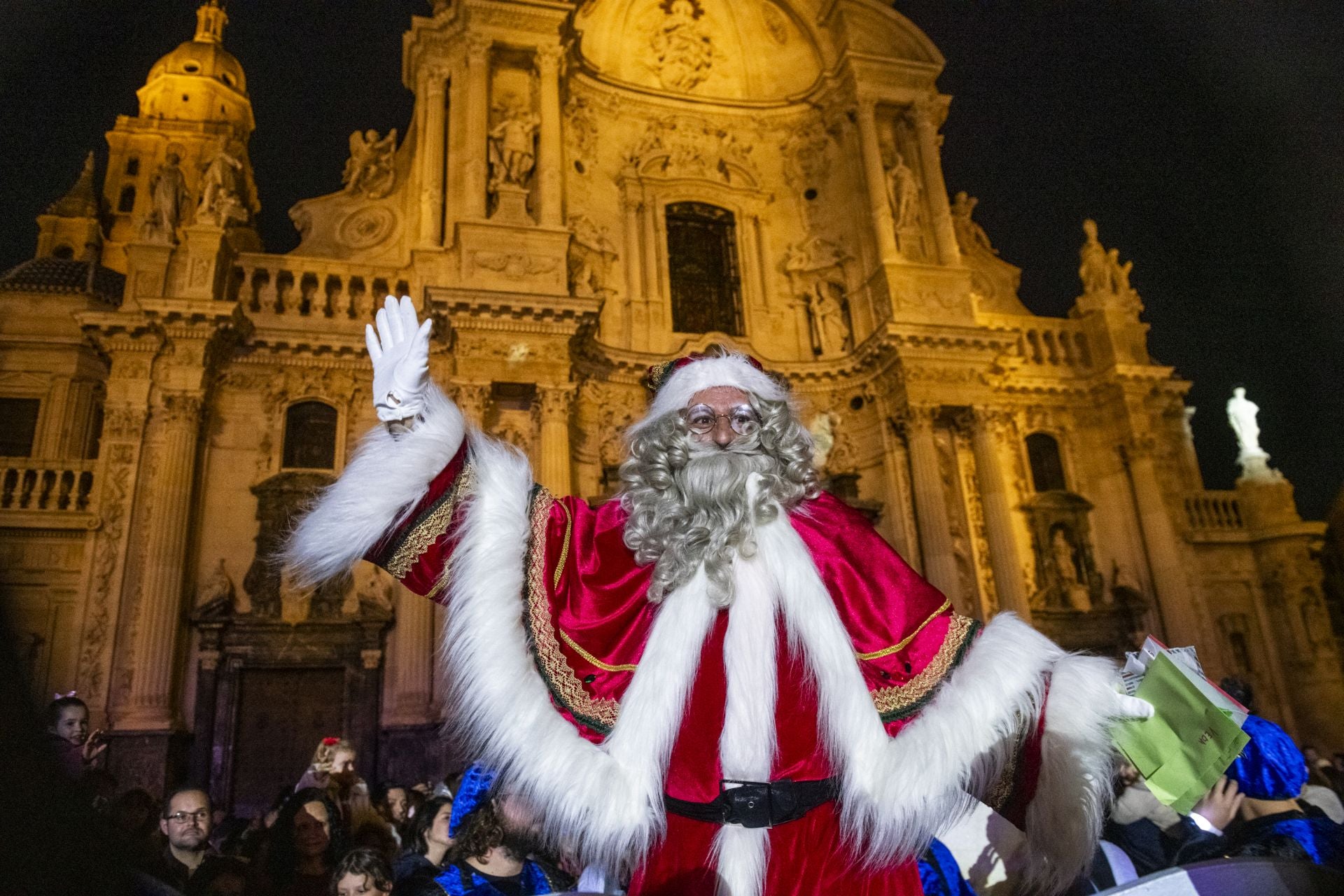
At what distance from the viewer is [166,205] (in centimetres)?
1352

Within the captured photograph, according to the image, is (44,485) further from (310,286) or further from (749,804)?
(749,804)

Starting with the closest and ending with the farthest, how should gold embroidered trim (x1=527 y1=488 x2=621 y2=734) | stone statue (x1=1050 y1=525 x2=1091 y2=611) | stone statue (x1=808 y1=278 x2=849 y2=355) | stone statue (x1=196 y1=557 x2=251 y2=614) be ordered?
gold embroidered trim (x1=527 y1=488 x2=621 y2=734) < stone statue (x1=196 y1=557 x2=251 y2=614) < stone statue (x1=1050 y1=525 x2=1091 y2=611) < stone statue (x1=808 y1=278 x2=849 y2=355)

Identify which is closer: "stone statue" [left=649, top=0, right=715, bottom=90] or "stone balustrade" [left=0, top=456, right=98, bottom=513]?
"stone balustrade" [left=0, top=456, right=98, bottom=513]

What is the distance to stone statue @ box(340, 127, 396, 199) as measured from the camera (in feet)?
50.7

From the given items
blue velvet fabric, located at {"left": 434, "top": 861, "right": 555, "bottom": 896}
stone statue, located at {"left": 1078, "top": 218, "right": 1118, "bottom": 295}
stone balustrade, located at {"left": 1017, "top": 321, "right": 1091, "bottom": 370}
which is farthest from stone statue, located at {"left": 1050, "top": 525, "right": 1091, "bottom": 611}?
blue velvet fabric, located at {"left": 434, "top": 861, "right": 555, "bottom": 896}

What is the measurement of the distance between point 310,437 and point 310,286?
2.40 metres

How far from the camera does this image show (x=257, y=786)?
11.8 m

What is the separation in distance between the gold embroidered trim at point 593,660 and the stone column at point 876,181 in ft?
45.7

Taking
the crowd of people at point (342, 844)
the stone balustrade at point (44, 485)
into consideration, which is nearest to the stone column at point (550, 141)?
the stone balustrade at point (44, 485)

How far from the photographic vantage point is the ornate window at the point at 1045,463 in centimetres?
1664

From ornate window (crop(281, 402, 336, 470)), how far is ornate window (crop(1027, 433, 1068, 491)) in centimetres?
1193

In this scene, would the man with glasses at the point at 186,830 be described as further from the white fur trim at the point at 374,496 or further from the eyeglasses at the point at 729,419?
the eyeglasses at the point at 729,419

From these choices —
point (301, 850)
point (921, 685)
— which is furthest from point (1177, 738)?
point (301, 850)

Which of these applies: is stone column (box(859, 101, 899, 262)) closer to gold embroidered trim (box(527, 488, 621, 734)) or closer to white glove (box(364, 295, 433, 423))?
white glove (box(364, 295, 433, 423))
